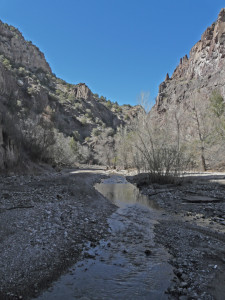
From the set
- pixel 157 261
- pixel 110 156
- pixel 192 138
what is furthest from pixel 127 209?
pixel 110 156

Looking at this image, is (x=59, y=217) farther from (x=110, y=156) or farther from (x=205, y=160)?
(x=110, y=156)

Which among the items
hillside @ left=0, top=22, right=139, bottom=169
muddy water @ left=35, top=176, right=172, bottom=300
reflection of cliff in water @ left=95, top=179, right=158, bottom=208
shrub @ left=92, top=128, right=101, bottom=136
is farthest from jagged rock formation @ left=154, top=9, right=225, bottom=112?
muddy water @ left=35, top=176, right=172, bottom=300

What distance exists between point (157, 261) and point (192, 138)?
2267 centimetres

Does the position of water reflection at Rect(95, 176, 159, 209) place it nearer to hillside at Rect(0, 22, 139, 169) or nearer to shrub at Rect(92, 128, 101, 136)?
hillside at Rect(0, 22, 139, 169)

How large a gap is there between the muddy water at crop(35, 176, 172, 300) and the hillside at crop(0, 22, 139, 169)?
1087cm

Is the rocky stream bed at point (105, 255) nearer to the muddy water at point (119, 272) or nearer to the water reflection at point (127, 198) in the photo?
the muddy water at point (119, 272)

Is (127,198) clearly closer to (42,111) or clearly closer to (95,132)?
(42,111)

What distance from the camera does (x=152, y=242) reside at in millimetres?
4570

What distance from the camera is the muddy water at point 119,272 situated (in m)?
2.72

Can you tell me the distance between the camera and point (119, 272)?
330 cm

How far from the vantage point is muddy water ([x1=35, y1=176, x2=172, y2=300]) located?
272cm

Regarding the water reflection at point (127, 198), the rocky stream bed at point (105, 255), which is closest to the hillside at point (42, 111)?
the water reflection at point (127, 198)

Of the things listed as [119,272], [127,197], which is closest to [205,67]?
[127,197]

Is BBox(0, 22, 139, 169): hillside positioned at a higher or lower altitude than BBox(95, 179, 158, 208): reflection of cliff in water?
higher
